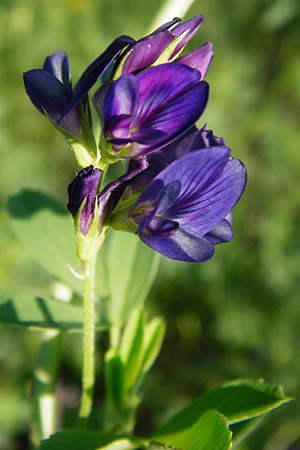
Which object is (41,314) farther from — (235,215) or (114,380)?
(235,215)

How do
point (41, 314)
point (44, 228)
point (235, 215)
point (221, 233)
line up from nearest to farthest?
point (221, 233) → point (41, 314) → point (44, 228) → point (235, 215)

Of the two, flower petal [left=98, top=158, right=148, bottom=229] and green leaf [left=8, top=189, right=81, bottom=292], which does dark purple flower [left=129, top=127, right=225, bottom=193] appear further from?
green leaf [left=8, top=189, right=81, bottom=292]

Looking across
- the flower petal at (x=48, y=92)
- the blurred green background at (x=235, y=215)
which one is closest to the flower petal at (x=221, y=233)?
the flower petal at (x=48, y=92)

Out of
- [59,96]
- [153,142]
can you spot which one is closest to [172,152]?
[153,142]

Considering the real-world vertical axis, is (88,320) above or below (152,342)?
above

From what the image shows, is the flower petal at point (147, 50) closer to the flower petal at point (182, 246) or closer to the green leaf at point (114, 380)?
the flower petal at point (182, 246)

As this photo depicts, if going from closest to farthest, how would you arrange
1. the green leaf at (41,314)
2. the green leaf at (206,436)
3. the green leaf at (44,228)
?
the green leaf at (206,436), the green leaf at (41,314), the green leaf at (44,228)

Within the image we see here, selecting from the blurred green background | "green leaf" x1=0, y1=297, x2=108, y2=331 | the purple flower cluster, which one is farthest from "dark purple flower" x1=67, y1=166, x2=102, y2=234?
the blurred green background
